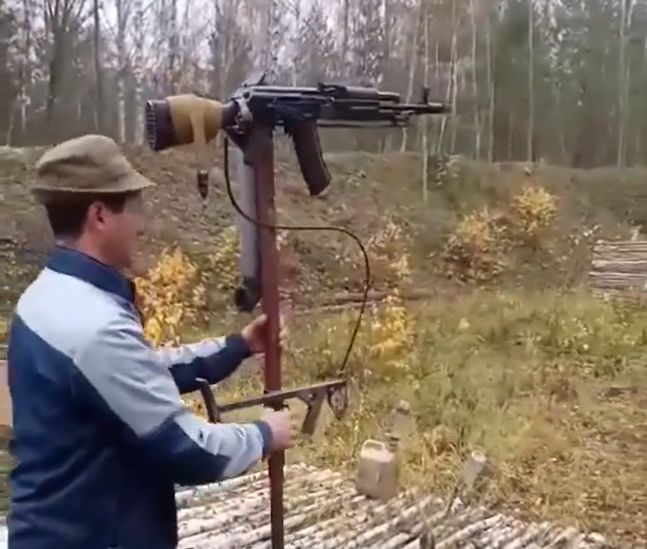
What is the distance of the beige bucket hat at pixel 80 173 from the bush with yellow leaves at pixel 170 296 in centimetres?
276

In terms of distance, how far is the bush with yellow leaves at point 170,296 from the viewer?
4082 millimetres

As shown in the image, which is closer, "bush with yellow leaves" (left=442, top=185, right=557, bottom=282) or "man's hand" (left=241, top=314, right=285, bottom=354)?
"man's hand" (left=241, top=314, right=285, bottom=354)

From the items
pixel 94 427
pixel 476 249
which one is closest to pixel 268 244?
pixel 94 427

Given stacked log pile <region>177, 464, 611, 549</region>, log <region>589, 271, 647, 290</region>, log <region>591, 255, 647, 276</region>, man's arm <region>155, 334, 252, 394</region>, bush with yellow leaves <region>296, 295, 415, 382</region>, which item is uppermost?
man's arm <region>155, 334, 252, 394</region>

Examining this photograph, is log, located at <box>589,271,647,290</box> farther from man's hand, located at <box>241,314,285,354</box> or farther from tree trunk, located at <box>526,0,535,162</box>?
man's hand, located at <box>241,314,285,354</box>

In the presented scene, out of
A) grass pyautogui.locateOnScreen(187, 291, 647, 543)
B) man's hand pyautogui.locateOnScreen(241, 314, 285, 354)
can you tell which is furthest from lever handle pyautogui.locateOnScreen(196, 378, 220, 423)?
grass pyautogui.locateOnScreen(187, 291, 647, 543)

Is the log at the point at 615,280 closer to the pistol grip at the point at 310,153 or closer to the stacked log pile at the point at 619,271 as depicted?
the stacked log pile at the point at 619,271

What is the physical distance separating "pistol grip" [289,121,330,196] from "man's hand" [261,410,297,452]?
61 centimetres

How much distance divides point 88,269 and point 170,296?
300 centimetres

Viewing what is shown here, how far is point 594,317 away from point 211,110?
2.87 m

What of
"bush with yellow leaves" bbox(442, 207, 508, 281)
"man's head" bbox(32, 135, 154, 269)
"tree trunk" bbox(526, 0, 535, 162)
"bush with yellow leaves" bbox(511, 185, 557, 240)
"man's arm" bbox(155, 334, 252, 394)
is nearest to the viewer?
"man's head" bbox(32, 135, 154, 269)

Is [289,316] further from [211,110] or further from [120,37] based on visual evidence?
[211,110]

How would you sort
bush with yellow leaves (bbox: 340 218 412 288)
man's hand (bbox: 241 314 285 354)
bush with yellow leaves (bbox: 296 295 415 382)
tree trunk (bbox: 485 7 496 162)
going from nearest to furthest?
man's hand (bbox: 241 314 285 354), bush with yellow leaves (bbox: 296 295 415 382), bush with yellow leaves (bbox: 340 218 412 288), tree trunk (bbox: 485 7 496 162)

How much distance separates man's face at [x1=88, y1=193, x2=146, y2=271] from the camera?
1250mm
